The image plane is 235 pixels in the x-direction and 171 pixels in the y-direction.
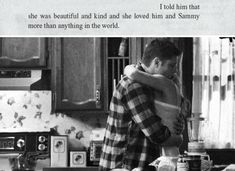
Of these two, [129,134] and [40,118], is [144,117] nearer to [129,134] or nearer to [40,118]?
[129,134]

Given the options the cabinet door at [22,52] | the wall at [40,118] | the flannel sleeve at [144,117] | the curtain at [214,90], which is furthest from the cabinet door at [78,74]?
the flannel sleeve at [144,117]

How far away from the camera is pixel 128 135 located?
149 centimetres

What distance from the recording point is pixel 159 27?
1.46 meters

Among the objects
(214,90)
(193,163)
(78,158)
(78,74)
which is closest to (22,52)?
(78,74)

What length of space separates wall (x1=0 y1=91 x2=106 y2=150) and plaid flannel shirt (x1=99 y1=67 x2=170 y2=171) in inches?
43.5

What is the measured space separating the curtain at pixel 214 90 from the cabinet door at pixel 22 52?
29.9 inches

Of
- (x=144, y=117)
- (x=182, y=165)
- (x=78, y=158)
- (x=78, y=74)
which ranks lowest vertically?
(x=78, y=158)

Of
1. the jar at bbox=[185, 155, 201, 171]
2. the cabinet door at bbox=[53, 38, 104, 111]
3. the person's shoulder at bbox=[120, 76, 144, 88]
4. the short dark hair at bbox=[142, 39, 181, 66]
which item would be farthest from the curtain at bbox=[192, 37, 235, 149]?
the jar at bbox=[185, 155, 201, 171]

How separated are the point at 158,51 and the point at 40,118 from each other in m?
1.16

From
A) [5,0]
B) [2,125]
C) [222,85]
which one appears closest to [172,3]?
[5,0]

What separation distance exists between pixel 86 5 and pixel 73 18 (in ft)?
0.17

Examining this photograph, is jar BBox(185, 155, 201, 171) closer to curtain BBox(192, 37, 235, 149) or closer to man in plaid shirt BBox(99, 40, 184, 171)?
man in plaid shirt BBox(99, 40, 184, 171)

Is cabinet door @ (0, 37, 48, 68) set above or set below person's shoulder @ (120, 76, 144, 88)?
above

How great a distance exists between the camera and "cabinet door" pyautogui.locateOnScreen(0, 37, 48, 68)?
2.47 metres
